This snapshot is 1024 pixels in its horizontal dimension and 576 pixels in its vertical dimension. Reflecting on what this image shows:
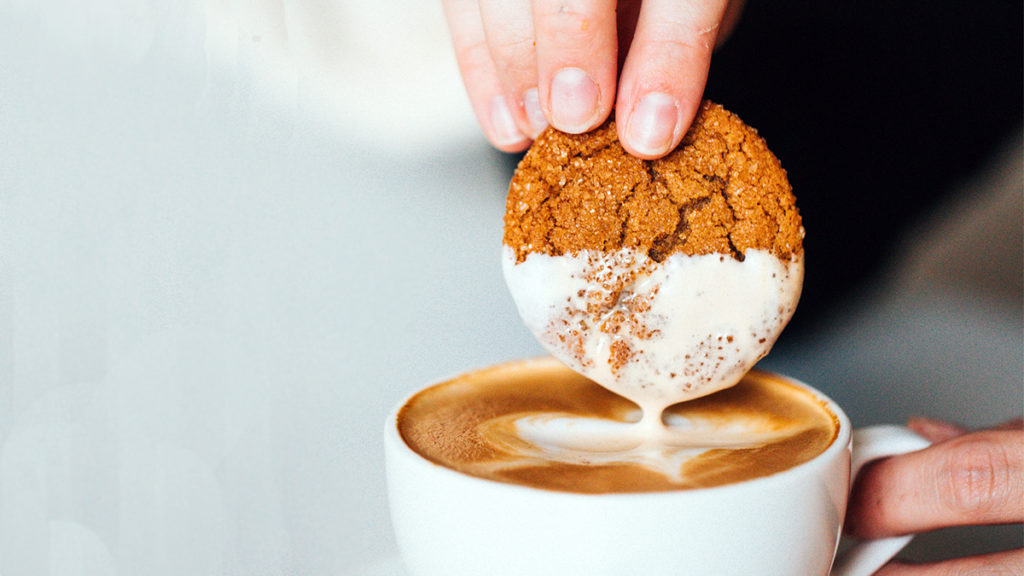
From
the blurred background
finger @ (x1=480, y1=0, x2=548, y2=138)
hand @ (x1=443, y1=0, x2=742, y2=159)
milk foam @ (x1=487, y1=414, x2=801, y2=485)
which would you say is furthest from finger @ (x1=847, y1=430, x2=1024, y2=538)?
finger @ (x1=480, y1=0, x2=548, y2=138)

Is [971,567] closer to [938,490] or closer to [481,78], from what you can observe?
[938,490]

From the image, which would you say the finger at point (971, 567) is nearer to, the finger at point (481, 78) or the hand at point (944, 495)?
the hand at point (944, 495)

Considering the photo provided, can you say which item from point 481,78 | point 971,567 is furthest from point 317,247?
point 971,567

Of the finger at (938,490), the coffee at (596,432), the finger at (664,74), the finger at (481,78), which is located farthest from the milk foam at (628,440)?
the finger at (481,78)

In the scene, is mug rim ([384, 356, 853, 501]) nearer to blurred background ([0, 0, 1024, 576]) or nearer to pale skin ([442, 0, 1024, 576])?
pale skin ([442, 0, 1024, 576])

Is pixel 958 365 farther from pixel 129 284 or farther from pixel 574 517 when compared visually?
pixel 129 284

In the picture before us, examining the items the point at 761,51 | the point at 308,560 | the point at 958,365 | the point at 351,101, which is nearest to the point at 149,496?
the point at 308,560
